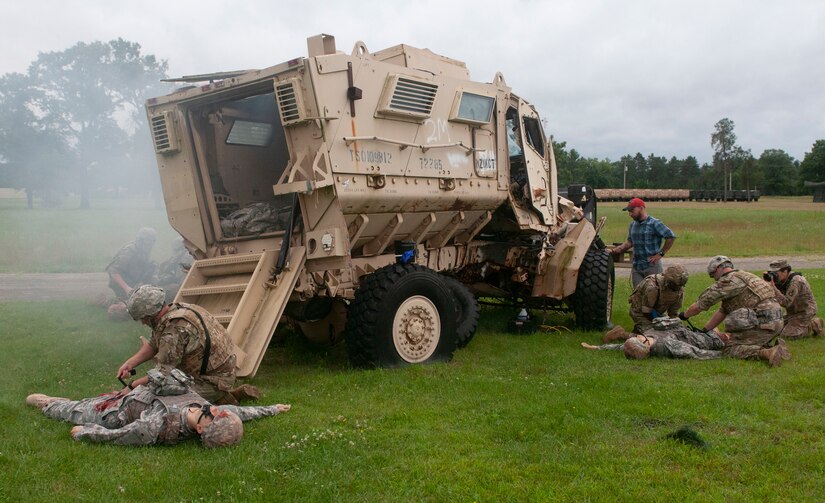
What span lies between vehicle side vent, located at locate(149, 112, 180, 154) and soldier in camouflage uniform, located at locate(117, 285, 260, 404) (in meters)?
2.66

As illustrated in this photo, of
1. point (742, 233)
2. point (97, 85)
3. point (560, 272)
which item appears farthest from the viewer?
point (742, 233)

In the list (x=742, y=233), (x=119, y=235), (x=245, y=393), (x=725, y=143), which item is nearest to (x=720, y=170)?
(x=725, y=143)

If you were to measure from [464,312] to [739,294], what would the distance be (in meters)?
2.88

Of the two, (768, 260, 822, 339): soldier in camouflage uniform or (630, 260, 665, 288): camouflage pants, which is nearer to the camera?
(768, 260, 822, 339): soldier in camouflage uniform

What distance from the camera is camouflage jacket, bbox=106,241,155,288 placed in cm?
1101

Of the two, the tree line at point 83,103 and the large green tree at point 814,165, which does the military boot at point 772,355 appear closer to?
the tree line at point 83,103

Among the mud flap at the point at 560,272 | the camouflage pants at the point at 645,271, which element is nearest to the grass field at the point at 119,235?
the mud flap at the point at 560,272

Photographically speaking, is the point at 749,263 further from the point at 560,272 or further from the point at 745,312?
the point at 745,312

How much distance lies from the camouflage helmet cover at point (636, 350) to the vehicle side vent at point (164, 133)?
16.8ft

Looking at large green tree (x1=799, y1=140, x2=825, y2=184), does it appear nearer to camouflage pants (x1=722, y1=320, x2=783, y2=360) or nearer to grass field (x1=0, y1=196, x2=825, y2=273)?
grass field (x1=0, y1=196, x2=825, y2=273)

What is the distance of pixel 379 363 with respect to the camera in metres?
7.08

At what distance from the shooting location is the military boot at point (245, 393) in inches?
239

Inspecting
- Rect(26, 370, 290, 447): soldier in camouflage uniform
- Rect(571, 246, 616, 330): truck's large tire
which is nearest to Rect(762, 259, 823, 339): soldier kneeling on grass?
Rect(571, 246, 616, 330): truck's large tire

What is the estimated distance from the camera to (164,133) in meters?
A: 7.92
